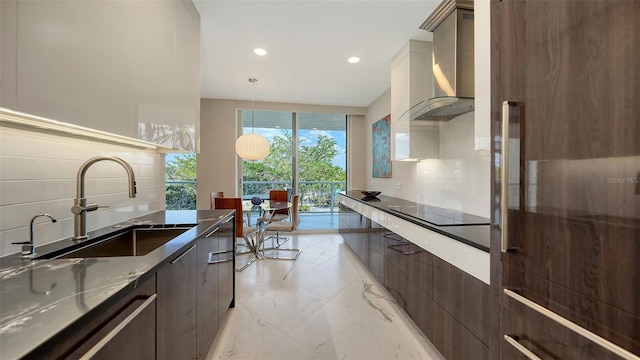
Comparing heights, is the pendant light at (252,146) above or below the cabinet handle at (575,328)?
above

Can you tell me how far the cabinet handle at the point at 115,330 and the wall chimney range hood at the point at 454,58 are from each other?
7.02 ft

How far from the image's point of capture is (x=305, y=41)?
2689mm

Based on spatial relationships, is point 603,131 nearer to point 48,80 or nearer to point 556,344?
point 556,344

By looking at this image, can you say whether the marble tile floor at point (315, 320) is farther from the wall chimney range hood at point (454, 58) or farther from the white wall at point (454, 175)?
the wall chimney range hood at point (454, 58)

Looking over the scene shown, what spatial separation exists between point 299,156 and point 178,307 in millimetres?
4186

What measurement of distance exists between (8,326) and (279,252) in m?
3.47

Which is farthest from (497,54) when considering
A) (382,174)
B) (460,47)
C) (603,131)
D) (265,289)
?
(382,174)

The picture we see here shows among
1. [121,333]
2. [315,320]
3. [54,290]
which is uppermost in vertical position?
[54,290]

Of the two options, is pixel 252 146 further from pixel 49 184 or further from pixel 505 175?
pixel 505 175

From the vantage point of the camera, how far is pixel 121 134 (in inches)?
52.3

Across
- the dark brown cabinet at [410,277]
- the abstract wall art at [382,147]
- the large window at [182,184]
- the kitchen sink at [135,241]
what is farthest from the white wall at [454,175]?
the large window at [182,184]

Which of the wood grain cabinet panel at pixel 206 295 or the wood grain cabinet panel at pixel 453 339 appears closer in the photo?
the wood grain cabinet panel at pixel 453 339

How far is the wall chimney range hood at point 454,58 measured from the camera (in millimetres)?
2039

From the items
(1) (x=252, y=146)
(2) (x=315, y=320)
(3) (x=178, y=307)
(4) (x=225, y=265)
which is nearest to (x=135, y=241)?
(4) (x=225, y=265)
